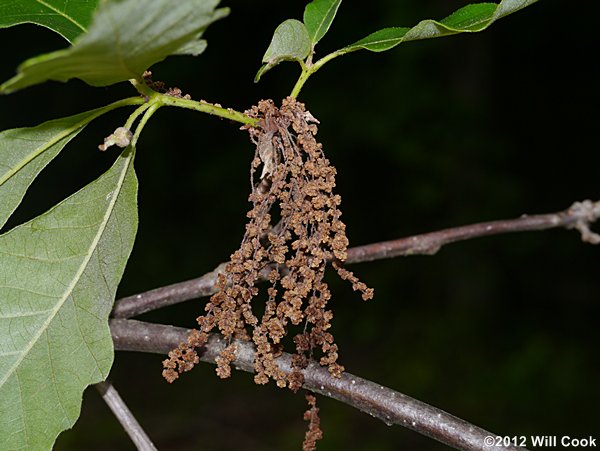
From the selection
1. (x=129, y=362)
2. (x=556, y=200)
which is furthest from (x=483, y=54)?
(x=129, y=362)

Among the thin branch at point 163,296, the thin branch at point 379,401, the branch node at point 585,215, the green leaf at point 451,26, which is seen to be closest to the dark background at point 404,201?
the branch node at point 585,215

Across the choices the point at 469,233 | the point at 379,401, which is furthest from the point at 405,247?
the point at 379,401

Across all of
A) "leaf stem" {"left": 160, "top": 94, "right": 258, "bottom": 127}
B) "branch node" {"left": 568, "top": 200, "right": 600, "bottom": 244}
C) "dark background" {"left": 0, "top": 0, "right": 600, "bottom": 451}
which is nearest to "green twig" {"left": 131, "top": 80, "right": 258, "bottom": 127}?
"leaf stem" {"left": 160, "top": 94, "right": 258, "bottom": 127}

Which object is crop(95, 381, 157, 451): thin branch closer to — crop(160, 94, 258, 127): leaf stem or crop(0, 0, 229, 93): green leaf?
crop(160, 94, 258, 127): leaf stem

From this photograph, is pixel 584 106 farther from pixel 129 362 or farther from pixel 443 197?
pixel 129 362

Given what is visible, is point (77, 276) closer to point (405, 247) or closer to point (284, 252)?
point (284, 252)

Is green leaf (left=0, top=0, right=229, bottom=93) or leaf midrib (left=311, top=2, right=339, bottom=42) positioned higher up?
leaf midrib (left=311, top=2, right=339, bottom=42)

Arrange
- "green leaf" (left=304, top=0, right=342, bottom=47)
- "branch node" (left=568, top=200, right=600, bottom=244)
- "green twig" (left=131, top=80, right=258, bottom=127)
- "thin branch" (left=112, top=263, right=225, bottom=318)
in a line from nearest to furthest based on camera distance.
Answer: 1. "green twig" (left=131, top=80, right=258, bottom=127)
2. "green leaf" (left=304, top=0, right=342, bottom=47)
3. "thin branch" (left=112, top=263, right=225, bottom=318)
4. "branch node" (left=568, top=200, right=600, bottom=244)
